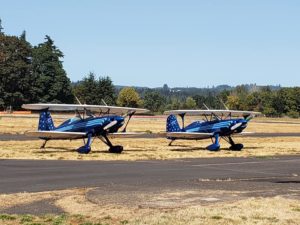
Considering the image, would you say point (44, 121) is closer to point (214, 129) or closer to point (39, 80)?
point (214, 129)

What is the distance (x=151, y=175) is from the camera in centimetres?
1839

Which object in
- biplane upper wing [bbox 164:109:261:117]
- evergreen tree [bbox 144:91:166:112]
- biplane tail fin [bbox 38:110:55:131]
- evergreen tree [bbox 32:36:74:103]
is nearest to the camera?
biplane tail fin [bbox 38:110:55:131]

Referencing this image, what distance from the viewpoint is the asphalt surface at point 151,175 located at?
15.3m

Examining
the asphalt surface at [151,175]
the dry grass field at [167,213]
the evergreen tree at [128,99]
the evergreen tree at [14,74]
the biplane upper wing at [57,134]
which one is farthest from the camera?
the evergreen tree at [128,99]

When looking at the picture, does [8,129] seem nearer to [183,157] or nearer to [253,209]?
[183,157]

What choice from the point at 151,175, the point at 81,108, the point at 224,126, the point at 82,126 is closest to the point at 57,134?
the point at 82,126

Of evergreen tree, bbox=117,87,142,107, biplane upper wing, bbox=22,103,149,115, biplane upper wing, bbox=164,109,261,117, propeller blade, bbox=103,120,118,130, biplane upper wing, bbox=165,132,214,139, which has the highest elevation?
evergreen tree, bbox=117,87,142,107

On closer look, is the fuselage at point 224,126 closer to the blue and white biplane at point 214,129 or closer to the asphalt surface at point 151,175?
the blue and white biplane at point 214,129

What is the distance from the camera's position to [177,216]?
1021 centimetres

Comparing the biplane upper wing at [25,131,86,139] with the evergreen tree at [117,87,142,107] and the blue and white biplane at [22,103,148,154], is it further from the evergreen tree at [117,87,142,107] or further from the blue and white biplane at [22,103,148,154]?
the evergreen tree at [117,87,142,107]

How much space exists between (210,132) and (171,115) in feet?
10.5

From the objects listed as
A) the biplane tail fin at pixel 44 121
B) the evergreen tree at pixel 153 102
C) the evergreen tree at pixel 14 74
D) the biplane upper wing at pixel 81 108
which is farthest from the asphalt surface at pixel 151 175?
the evergreen tree at pixel 153 102

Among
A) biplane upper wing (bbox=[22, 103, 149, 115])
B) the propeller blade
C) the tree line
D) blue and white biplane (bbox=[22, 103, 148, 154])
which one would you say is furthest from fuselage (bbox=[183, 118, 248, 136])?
the tree line

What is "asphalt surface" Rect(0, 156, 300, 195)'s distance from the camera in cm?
1527
